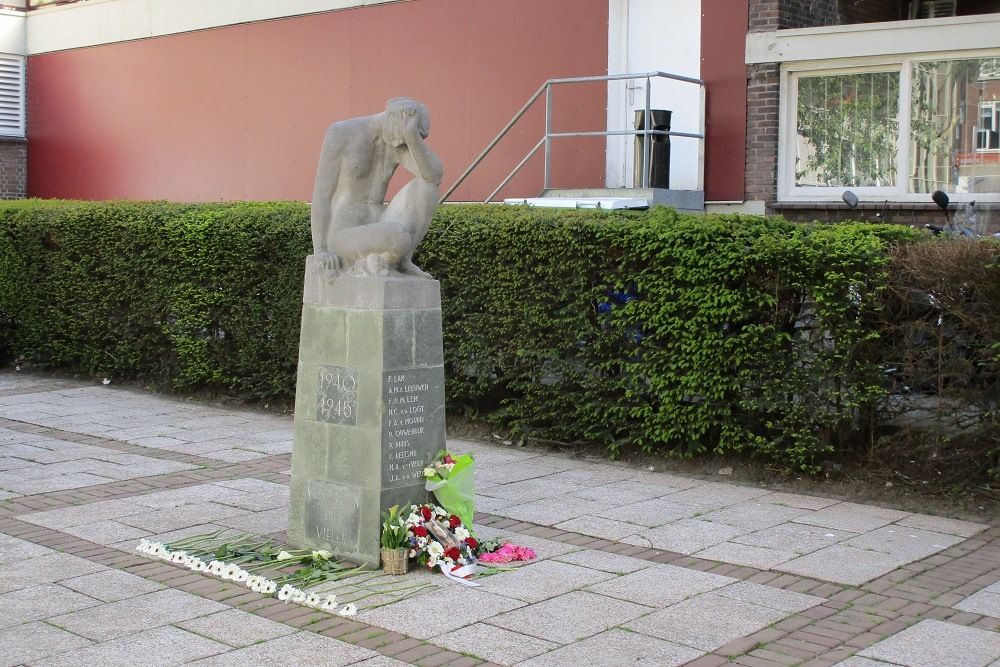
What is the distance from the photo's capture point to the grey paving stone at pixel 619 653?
4727 mm

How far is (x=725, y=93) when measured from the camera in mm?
14070

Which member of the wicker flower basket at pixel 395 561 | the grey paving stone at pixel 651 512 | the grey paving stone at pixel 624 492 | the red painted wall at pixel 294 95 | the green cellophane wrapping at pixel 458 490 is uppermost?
the red painted wall at pixel 294 95

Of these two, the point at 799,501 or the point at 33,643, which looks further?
the point at 799,501

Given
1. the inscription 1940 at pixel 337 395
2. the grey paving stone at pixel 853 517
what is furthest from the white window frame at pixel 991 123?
the inscription 1940 at pixel 337 395

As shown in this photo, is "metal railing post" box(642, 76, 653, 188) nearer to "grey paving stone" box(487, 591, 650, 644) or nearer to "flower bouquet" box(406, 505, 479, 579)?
"flower bouquet" box(406, 505, 479, 579)

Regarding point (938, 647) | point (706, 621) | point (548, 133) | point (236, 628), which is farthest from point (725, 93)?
point (236, 628)

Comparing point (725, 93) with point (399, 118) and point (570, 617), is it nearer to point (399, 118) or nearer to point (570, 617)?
point (399, 118)

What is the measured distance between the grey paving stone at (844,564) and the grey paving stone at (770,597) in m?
0.34

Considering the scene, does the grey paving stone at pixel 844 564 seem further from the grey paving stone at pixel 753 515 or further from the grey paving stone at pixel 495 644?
the grey paving stone at pixel 495 644

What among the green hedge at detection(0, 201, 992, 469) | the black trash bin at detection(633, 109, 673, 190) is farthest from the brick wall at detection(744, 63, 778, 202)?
the green hedge at detection(0, 201, 992, 469)

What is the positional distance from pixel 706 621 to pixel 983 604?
4.64 ft

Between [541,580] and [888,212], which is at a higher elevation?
[888,212]

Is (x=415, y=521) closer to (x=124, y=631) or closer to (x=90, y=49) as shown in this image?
(x=124, y=631)

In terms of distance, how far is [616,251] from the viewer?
8.71 meters
